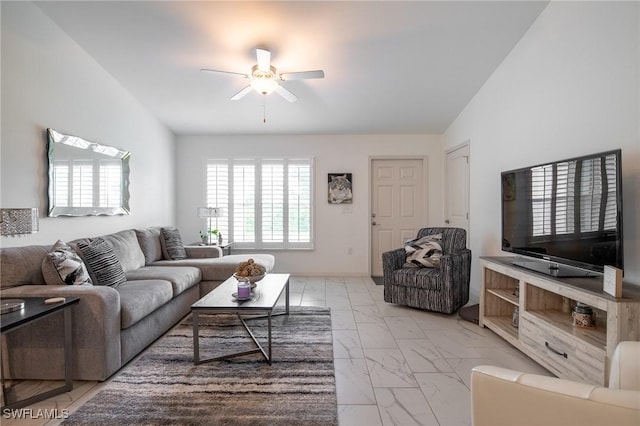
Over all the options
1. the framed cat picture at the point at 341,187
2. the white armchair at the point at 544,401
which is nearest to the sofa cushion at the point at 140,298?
the white armchair at the point at 544,401

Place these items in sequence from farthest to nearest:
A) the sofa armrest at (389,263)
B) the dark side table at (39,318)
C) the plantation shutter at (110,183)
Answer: the sofa armrest at (389,263) → the plantation shutter at (110,183) → the dark side table at (39,318)

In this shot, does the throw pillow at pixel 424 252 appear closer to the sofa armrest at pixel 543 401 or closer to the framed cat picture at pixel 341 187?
the framed cat picture at pixel 341 187

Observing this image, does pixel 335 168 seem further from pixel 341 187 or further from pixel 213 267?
pixel 213 267

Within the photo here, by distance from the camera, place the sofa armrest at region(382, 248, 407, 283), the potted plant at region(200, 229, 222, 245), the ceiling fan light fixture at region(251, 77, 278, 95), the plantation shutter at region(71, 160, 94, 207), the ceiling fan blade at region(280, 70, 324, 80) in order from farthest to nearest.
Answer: the potted plant at region(200, 229, 222, 245), the sofa armrest at region(382, 248, 407, 283), the plantation shutter at region(71, 160, 94, 207), the ceiling fan light fixture at region(251, 77, 278, 95), the ceiling fan blade at region(280, 70, 324, 80)

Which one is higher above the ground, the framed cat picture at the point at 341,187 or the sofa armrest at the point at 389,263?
the framed cat picture at the point at 341,187

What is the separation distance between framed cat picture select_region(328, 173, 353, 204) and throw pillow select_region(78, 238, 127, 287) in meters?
3.19

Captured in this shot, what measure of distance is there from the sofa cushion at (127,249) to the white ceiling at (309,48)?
6.00 feet

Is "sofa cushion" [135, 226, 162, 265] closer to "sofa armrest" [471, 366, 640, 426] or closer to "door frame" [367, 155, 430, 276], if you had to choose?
"door frame" [367, 155, 430, 276]

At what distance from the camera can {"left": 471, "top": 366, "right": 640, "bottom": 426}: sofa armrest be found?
775 mm

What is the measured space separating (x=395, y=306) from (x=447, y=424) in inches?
75.8

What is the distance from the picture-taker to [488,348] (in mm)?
2518

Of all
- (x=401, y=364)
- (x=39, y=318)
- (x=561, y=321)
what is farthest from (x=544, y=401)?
(x=39, y=318)

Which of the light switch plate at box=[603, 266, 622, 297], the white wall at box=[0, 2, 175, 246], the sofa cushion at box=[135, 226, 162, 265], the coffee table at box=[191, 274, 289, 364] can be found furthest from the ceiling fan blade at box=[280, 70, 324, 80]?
the sofa cushion at box=[135, 226, 162, 265]

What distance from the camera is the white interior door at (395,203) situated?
5.08m
